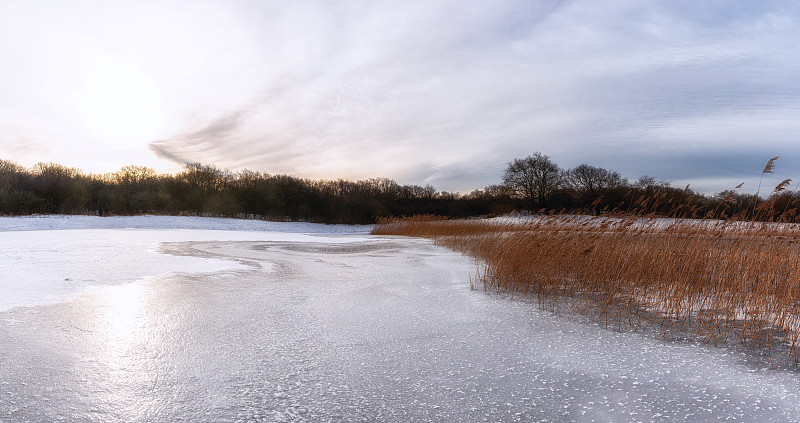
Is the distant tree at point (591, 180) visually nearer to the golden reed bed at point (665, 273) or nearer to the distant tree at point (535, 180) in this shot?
the distant tree at point (535, 180)

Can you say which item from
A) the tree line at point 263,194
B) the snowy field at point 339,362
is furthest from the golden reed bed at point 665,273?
the tree line at point 263,194

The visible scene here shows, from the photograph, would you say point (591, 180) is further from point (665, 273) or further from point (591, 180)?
point (665, 273)

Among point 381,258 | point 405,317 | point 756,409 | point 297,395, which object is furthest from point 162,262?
point 756,409

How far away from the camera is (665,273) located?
5.03 metres

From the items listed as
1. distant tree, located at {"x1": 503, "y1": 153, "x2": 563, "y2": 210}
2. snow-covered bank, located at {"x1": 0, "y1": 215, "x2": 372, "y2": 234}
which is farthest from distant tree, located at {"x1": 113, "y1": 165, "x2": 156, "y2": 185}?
distant tree, located at {"x1": 503, "y1": 153, "x2": 563, "y2": 210}

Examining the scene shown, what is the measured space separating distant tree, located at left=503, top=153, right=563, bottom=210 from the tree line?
0.28 ft

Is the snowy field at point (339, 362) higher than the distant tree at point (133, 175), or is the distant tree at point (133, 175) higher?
the distant tree at point (133, 175)

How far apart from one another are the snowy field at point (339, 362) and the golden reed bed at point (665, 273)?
0.62m

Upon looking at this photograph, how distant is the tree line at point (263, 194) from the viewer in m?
26.4

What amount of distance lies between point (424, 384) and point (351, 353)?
0.72 meters

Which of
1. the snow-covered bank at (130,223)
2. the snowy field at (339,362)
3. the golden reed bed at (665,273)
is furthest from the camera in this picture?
the snow-covered bank at (130,223)

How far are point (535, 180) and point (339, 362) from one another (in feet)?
126

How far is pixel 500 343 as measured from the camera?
137 inches

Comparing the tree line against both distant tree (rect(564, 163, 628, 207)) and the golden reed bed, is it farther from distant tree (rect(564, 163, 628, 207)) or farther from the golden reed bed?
the golden reed bed
